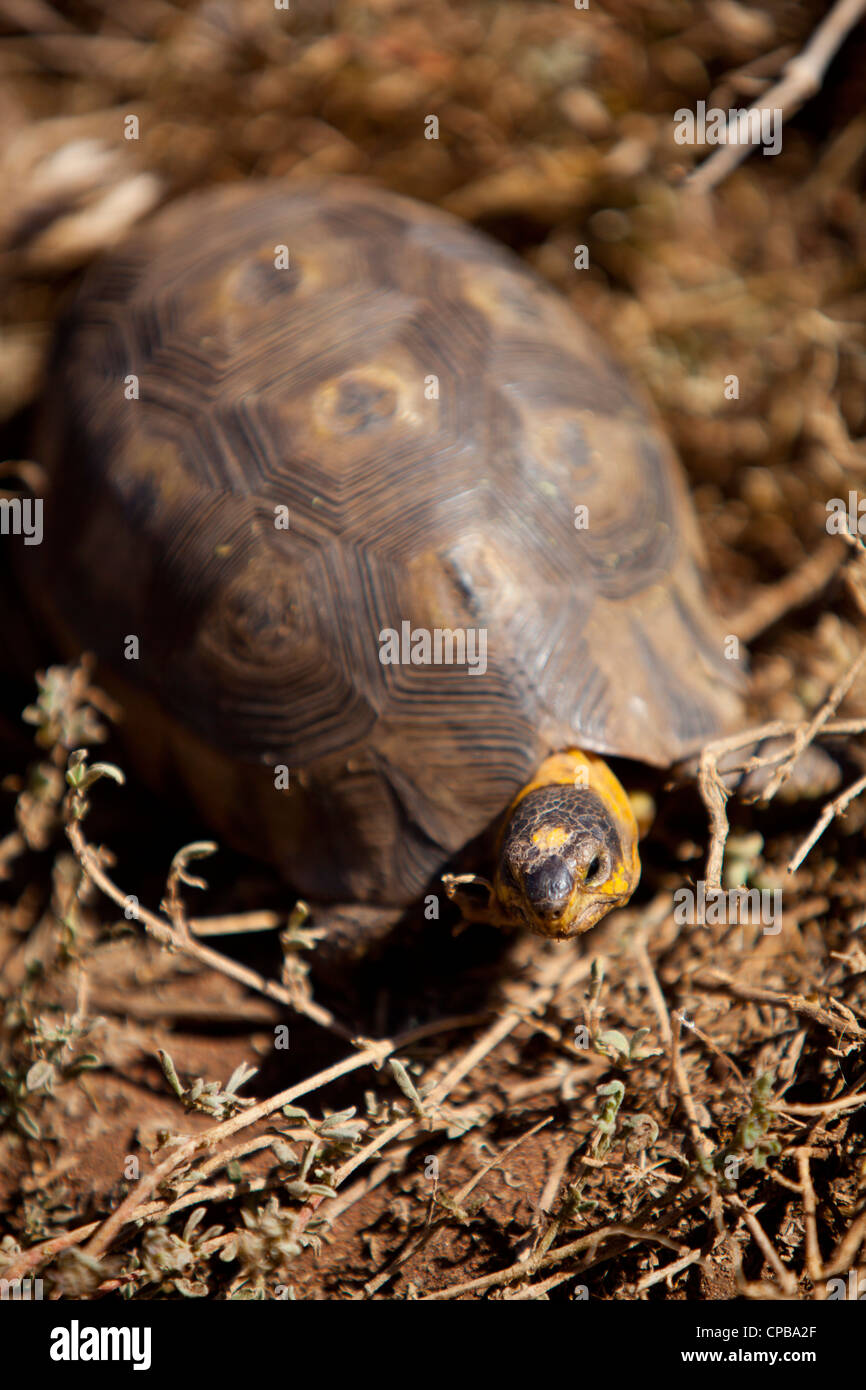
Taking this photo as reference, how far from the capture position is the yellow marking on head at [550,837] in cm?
233

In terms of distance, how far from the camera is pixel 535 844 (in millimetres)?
2340

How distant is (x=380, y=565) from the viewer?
106 inches

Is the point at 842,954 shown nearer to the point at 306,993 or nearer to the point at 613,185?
the point at 306,993

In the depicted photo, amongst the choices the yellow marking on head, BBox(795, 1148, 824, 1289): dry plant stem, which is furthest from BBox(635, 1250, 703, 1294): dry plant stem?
the yellow marking on head

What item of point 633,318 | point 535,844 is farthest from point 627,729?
point 633,318

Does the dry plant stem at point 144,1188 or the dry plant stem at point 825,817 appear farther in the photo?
the dry plant stem at point 825,817

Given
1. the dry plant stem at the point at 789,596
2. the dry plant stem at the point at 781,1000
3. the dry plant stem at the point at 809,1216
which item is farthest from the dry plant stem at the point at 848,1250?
the dry plant stem at the point at 789,596

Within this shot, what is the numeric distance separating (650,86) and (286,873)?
381 cm

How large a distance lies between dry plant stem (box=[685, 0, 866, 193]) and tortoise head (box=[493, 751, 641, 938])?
2386 mm

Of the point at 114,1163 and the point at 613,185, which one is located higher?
the point at 613,185

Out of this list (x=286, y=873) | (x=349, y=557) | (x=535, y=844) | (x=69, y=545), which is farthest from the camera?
(x=69, y=545)

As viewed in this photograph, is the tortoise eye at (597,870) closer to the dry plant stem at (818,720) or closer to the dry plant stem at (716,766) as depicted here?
the dry plant stem at (716,766)

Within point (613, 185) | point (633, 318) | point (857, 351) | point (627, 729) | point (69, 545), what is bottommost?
point (627, 729)

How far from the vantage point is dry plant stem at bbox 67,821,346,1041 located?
252cm
